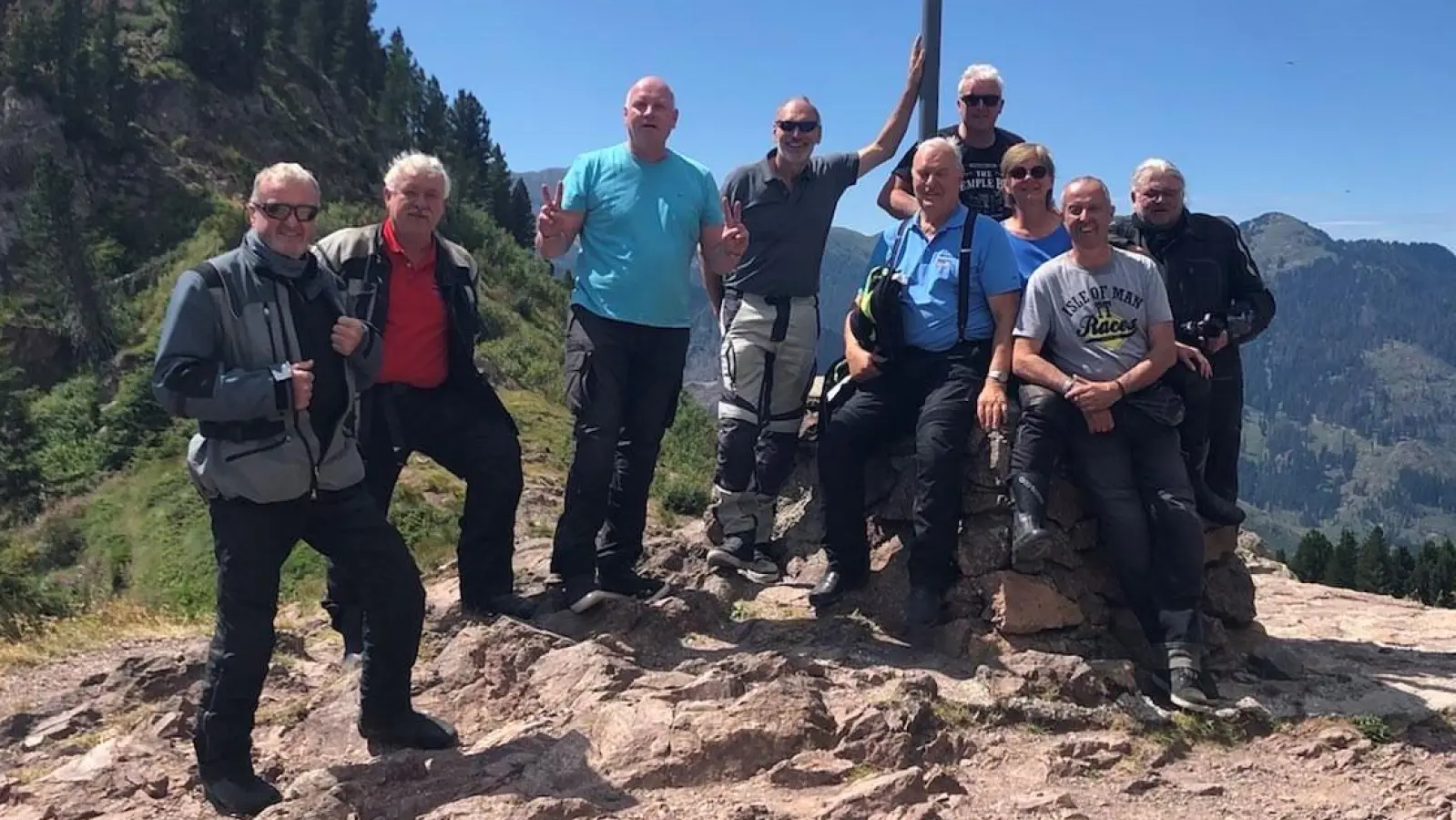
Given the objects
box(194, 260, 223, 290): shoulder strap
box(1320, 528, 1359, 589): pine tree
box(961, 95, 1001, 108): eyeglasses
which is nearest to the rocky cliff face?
box(194, 260, 223, 290): shoulder strap

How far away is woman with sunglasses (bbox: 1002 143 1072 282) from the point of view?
257 inches

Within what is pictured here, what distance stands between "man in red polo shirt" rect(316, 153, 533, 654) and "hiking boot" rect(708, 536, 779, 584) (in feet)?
4.51

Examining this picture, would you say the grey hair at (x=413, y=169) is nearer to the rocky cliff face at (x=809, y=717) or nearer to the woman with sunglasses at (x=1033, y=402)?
the rocky cliff face at (x=809, y=717)

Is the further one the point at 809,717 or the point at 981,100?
the point at 981,100

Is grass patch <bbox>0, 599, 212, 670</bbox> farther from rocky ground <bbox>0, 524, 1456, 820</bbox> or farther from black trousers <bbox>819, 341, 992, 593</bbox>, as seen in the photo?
black trousers <bbox>819, 341, 992, 593</bbox>

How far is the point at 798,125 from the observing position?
6.92 m

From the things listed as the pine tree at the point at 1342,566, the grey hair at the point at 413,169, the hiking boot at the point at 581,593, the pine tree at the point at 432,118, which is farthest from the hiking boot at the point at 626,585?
the pine tree at the point at 432,118

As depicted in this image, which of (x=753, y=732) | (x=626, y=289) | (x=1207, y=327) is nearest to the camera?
(x=753, y=732)

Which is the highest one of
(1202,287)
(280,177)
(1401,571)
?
(1202,287)

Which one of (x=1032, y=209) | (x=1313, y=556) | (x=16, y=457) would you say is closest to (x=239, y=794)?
(x=1032, y=209)

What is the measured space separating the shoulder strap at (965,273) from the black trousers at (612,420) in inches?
66.6

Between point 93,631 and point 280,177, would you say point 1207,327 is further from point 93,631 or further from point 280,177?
point 93,631

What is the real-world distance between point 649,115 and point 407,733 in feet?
12.2

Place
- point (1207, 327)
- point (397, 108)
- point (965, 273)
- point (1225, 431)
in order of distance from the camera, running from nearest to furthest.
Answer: point (965, 273) → point (1207, 327) → point (1225, 431) → point (397, 108)
